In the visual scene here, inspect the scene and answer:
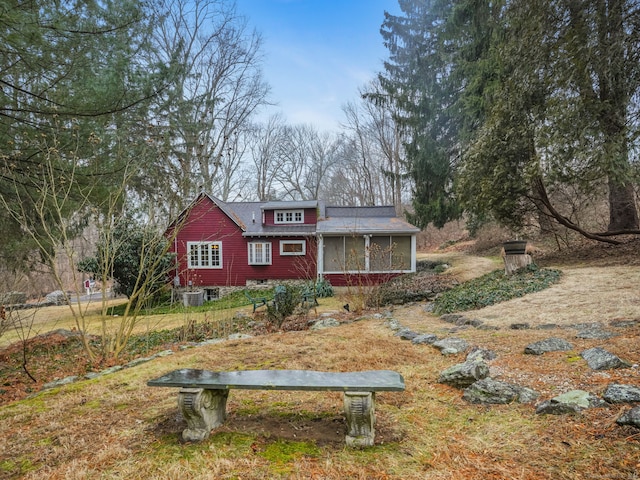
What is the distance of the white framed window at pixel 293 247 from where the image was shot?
14.6 metres

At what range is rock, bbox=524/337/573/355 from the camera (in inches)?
135

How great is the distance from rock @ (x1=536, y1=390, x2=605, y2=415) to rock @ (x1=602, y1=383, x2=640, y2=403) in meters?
0.06

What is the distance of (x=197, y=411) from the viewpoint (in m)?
2.14

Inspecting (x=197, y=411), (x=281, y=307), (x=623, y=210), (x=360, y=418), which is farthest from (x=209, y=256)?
(x=623, y=210)

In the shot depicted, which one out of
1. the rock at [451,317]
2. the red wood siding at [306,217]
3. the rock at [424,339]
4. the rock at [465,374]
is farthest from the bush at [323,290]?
the rock at [465,374]

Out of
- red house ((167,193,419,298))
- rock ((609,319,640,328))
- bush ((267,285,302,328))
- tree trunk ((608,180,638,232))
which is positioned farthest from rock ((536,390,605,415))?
red house ((167,193,419,298))

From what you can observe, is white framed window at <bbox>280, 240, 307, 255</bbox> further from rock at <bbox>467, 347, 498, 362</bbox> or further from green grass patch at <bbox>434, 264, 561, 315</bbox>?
rock at <bbox>467, 347, 498, 362</bbox>

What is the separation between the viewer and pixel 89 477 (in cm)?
184

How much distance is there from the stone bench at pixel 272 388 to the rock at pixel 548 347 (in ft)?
6.68

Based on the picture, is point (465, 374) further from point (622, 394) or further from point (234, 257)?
point (234, 257)

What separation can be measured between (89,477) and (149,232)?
429 centimetres

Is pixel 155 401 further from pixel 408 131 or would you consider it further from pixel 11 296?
pixel 408 131

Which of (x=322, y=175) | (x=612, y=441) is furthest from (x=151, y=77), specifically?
(x=322, y=175)

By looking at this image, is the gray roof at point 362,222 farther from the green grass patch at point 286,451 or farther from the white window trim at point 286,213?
the green grass patch at point 286,451
